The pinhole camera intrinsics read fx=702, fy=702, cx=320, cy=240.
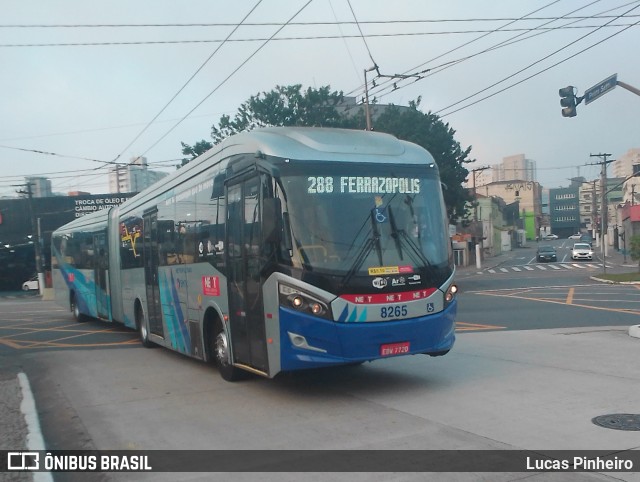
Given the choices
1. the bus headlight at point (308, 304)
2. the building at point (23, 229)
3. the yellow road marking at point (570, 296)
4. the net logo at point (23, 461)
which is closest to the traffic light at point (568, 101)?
the yellow road marking at point (570, 296)

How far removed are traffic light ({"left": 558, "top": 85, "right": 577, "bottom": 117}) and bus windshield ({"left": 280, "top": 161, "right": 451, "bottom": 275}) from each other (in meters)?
10.0

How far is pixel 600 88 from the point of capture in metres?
18.1

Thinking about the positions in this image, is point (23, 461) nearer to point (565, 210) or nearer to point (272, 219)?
point (272, 219)

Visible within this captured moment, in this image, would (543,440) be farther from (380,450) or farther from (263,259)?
(263,259)

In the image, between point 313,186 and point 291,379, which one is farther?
point 291,379

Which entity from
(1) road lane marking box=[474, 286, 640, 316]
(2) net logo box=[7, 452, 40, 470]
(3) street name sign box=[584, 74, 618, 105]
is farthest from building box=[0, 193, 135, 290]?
(2) net logo box=[7, 452, 40, 470]

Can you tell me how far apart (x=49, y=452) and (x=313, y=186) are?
422 cm

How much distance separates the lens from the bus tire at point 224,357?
1027 cm

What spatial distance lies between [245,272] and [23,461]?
11.7 ft

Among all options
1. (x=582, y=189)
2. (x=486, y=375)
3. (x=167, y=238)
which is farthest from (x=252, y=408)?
(x=582, y=189)

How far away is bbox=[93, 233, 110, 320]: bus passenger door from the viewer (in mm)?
19438

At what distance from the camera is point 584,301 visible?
82.1 ft

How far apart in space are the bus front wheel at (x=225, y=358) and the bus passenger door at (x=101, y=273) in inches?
373

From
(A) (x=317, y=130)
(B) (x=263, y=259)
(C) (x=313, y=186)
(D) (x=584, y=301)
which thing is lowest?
(D) (x=584, y=301)
